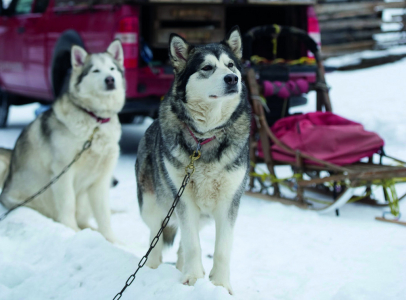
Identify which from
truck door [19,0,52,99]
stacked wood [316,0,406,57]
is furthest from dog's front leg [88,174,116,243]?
stacked wood [316,0,406,57]

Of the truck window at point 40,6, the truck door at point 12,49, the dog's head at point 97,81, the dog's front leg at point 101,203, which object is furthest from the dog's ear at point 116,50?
the truck door at point 12,49

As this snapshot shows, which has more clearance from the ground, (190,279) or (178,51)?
(178,51)

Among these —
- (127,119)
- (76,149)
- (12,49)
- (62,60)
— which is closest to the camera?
(76,149)

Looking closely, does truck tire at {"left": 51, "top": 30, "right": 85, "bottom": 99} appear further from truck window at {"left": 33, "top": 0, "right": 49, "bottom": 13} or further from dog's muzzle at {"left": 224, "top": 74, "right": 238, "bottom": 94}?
dog's muzzle at {"left": 224, "top": 74, "right": 238, "bottom": 94}

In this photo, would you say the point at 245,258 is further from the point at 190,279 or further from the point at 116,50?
the point at 116,50

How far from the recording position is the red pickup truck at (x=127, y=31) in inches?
198

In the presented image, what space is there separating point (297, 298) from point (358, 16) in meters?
11.8

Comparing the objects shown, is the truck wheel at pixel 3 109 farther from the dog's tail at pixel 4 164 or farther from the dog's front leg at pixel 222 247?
the dog's front leg at pixel 222 247

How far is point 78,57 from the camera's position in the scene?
157 inches

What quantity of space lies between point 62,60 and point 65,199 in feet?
8.99

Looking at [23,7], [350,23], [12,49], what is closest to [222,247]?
[12,49]

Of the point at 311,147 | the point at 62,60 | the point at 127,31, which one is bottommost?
the point at 311,147

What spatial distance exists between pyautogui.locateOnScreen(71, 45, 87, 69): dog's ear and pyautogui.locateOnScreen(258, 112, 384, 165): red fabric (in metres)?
2.01

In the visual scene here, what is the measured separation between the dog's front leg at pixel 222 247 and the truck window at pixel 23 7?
5698mm
